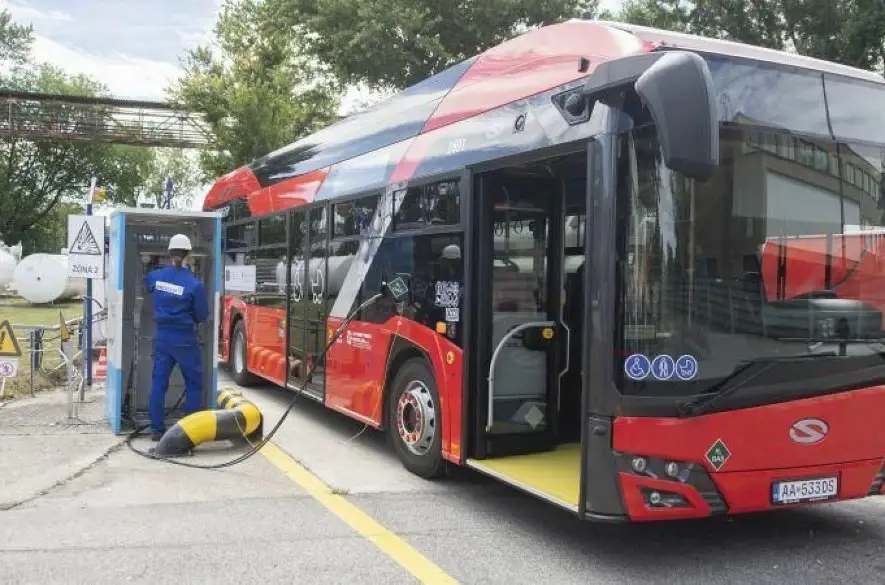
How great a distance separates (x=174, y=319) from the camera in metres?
7.42

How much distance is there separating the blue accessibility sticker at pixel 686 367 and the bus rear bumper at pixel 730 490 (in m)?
0.53

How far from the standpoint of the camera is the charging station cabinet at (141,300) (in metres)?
8.01

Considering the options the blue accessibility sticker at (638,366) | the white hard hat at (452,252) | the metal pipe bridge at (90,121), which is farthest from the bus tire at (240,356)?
the metal pipe bridge at (90,121)

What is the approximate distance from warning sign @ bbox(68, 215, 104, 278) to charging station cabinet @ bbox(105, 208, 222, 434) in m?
0.84

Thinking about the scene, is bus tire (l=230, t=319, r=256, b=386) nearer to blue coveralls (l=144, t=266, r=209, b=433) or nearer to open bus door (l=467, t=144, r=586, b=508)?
blue coveralls (l=144, t=266, r=209, b=433)

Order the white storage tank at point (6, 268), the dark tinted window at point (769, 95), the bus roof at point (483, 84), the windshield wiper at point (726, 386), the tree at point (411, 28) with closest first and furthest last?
the windshield wiper at point (726, 386)
the dark tinted window at point (769, 95)
the bus roof at point (483, 84)
the tree at point (411, 28)
the white storage tank at point (6, 268)

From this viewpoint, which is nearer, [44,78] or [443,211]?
[443,211]

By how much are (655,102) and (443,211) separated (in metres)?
2.57

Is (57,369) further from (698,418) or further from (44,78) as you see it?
(44,78)

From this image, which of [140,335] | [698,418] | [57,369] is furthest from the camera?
[57,369]

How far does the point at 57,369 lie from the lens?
11312mm

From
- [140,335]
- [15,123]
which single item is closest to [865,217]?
[140,335]

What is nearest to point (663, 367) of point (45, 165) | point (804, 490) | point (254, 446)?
point (804, 490)

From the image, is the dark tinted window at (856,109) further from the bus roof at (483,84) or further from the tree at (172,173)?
the tree at (172,173)
